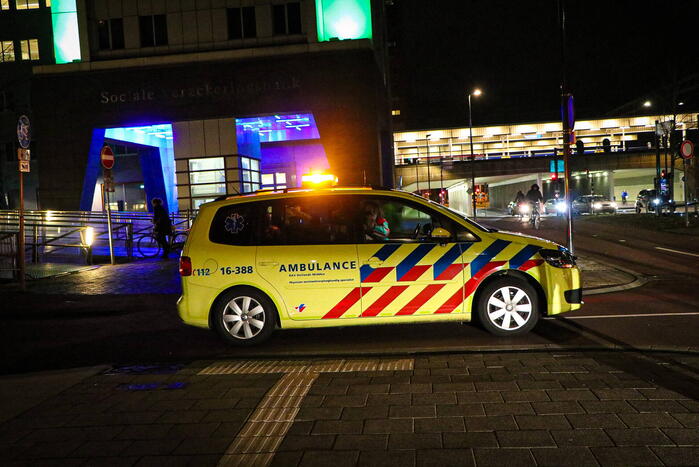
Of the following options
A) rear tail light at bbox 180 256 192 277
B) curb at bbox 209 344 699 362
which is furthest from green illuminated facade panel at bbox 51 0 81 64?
curb at bbox 209 344 699 362

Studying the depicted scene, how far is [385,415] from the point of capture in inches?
175

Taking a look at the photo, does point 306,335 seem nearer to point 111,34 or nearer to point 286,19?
point 286,19

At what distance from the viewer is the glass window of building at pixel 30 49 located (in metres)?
50.2

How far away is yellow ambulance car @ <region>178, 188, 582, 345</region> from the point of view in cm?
685

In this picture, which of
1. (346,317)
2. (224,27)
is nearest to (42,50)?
(224,27)

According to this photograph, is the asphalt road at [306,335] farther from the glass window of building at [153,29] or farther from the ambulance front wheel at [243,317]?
the glass window of building at [153,29]

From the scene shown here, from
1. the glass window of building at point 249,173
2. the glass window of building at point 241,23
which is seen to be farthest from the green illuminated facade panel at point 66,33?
the glass window of building at point 249,173

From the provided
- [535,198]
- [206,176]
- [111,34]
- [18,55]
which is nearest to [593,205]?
[535,198]

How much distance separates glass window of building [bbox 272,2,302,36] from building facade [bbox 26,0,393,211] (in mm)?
50

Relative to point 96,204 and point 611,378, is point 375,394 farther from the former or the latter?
point 96,204

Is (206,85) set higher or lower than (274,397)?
higher

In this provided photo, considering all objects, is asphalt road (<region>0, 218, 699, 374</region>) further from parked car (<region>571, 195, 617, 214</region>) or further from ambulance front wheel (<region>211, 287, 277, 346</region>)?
parked car (<region>571, 195, 617, 214</region>)

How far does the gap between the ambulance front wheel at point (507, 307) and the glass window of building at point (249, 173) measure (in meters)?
24.0

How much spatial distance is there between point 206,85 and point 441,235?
2532 cm
